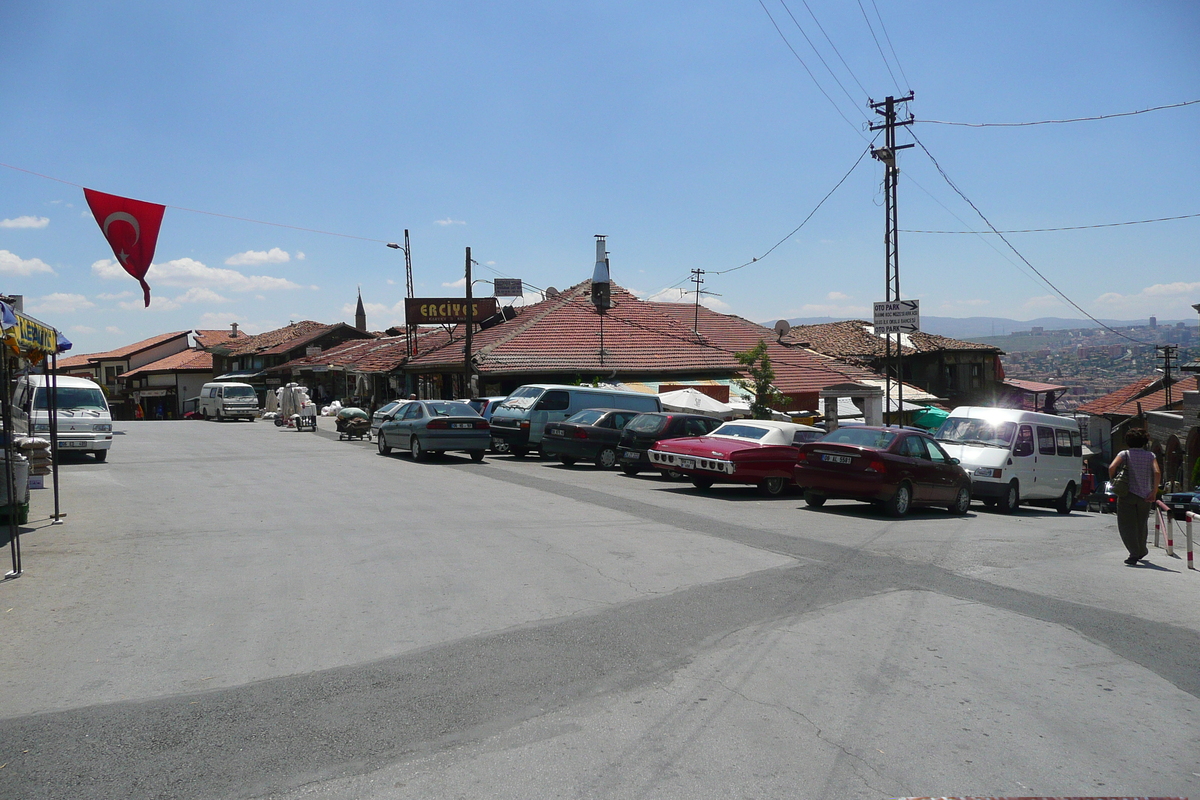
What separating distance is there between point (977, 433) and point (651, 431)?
6.87m

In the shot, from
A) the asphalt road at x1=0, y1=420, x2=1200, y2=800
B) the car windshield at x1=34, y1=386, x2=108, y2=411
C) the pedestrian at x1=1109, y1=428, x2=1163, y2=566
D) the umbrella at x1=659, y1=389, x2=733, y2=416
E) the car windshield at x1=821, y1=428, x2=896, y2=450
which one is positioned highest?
the car windshield at x1=34, y1=386, x2=108, y2=411

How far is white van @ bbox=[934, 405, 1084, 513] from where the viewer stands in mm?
17922

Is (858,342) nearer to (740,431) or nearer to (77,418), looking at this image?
(740,431)

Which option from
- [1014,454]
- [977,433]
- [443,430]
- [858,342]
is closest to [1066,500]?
[1014,454]

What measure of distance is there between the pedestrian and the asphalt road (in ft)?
1.04

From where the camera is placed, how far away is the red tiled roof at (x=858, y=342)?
52.6 m

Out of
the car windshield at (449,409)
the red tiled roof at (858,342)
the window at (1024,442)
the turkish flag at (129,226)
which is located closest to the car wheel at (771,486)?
the window at (1024,442)

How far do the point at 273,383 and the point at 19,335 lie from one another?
54.2 meters

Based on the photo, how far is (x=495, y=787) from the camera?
4.06 meters

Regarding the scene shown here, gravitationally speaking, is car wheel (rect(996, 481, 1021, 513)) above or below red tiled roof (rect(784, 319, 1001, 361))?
below

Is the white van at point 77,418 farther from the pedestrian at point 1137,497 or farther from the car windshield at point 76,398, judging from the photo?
the pedestrian at point 1137,497

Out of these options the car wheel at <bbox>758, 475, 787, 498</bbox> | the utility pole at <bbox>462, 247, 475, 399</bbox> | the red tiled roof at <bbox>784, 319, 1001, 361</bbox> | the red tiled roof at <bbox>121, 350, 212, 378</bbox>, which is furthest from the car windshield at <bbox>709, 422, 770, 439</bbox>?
the red tiled roof at <bbox>121, 350, 212, 378</bbox>

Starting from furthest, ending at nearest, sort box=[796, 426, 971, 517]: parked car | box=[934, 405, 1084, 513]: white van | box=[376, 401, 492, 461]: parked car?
box=[376, 401, 492, 461]: parked car, box=[934, 405, 1084, 513]: white van, box=[796, 426, 971, 517]: parked car

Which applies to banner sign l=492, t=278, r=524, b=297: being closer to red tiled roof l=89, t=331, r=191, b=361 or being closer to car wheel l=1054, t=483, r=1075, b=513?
car wheel l=1054, t=483, r=1075, b=513
